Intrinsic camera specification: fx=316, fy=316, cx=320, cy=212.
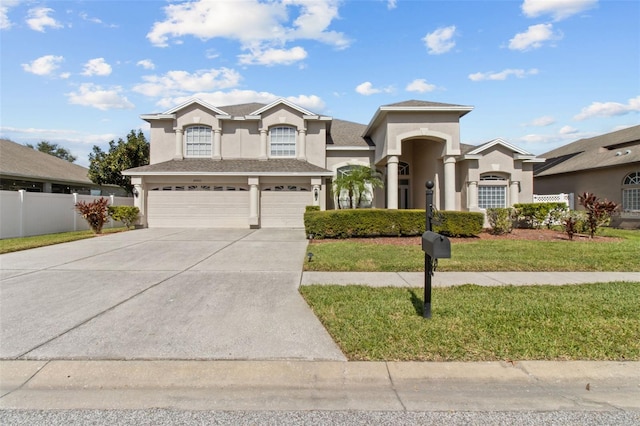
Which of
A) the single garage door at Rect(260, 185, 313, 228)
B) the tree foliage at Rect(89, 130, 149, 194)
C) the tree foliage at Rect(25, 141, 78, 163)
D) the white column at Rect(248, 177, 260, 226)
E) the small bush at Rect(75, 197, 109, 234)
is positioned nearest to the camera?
the small bush at Rect(75, 197, 109, 234)

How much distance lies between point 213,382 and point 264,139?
16961mm

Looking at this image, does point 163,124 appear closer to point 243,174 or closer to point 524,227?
point 243,174

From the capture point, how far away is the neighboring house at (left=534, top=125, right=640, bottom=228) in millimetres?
17719

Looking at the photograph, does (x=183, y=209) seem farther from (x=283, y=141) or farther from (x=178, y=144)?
(x=283, y=141)

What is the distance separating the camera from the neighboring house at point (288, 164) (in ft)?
54.4

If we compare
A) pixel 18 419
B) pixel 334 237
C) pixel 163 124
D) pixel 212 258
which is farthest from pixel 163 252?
pixel 163 124

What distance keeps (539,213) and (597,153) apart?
1060 centimetres

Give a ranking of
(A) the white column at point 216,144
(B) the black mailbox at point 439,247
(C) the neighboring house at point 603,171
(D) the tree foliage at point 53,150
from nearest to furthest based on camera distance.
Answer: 1. (B) the black mailbox at point 439,247
2. (C) the neighboring house at point 603,171
3. (A) the white column at point 216,144
4. (D) the tree foliage at point 53,150

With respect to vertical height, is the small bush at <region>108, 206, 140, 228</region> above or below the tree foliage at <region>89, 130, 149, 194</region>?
below

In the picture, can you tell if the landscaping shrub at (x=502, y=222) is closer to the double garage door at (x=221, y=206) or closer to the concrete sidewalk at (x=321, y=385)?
the double garage door at (x=221, y=206)

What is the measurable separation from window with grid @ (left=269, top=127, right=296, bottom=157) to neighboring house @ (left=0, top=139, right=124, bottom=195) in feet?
50.0

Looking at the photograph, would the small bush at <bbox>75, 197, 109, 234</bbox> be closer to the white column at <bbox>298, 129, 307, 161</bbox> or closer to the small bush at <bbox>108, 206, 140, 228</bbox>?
the small bush at <bbox>108, 206, 140, 228</bbox>

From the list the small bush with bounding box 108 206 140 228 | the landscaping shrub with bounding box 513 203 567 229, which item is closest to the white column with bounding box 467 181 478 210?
the landscaping shrub with bounding box 513 203 567 229

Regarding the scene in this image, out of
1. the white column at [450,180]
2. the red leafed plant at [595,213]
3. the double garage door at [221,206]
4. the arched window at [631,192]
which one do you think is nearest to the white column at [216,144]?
the double garage door at [221,206]
